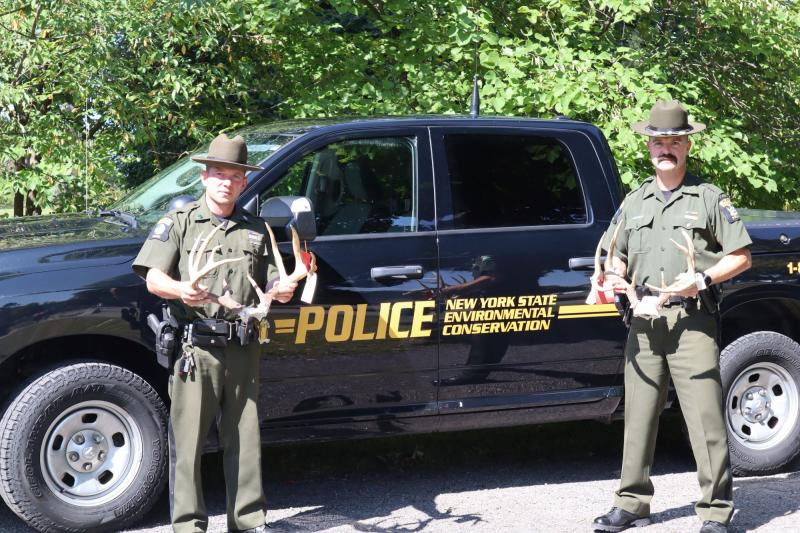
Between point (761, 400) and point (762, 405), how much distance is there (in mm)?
28

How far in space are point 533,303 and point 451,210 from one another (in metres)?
0.60

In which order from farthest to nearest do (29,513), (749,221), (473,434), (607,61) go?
(607,61) < (473,434) < (749,221) < (29,513)

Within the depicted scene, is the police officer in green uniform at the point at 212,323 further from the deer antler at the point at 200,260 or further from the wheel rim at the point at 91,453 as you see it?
the wheel rim at the point at 91,453

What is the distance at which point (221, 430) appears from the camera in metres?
4.30

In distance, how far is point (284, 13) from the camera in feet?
24.8

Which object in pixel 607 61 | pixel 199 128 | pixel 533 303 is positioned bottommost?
pixel 533 303

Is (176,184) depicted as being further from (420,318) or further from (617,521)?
(617,521)

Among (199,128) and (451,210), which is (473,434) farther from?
(199,128)

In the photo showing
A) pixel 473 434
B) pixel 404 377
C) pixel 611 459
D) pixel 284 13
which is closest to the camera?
pixel 404 377

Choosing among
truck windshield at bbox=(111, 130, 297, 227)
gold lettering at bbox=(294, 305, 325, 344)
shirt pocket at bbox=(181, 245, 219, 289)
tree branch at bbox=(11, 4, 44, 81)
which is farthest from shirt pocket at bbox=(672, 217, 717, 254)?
tree branch at bbox=(11, 4, 44, 81)

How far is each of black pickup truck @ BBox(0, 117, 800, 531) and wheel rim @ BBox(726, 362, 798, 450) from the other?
0.01 m

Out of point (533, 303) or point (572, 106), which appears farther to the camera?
point (572, 106)

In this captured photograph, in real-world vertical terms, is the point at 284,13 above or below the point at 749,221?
above

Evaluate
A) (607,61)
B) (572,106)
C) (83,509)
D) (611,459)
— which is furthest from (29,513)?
(607,61)
